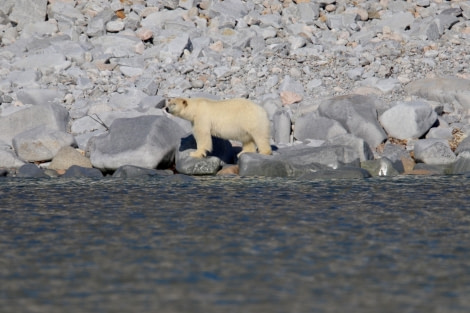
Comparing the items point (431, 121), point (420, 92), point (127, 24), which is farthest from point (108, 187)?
point (127, 24)

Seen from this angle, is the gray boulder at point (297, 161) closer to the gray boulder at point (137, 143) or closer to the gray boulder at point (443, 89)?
the gray boulder at point (137, 143)

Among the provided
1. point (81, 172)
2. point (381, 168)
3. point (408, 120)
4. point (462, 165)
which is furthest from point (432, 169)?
point (81, 172)

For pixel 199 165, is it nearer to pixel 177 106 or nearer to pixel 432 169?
pixel 177 106

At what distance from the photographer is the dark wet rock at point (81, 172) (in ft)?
49.8

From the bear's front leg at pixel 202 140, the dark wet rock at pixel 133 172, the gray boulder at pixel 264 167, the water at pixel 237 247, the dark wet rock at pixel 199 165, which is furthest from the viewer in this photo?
the bear's front leg at pixel 202 140

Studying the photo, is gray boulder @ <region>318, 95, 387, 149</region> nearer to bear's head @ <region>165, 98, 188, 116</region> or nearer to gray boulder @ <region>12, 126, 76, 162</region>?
bear's head @ <region>165, 98, 188, 116</region>

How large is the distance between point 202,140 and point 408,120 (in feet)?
13.5

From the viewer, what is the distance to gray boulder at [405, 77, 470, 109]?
18.6m

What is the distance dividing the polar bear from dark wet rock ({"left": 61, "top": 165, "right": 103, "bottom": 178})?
5.13 ft

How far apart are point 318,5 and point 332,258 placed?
15339 mm

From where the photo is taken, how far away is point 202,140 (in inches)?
603

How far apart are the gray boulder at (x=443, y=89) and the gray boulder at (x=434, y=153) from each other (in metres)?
3.00

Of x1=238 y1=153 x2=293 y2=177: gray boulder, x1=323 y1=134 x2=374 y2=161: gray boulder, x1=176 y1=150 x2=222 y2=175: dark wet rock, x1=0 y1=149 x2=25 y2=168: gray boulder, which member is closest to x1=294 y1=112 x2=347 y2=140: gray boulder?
x1=323 y1=134 x2=374 y2=161: gray boulder

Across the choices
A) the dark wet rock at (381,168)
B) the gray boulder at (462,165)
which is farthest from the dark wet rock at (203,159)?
the gray boulder at (462,165)
